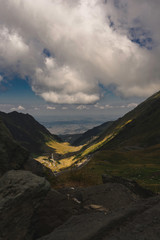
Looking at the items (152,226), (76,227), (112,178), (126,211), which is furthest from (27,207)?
(112,178)

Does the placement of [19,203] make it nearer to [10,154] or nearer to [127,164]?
[10,154]

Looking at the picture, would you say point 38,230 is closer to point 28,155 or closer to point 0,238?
point 0,238

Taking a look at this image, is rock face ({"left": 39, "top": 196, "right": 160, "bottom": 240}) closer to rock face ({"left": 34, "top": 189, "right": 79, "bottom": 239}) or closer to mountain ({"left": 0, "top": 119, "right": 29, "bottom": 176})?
rock face ({"left": 34, "top": 189, "right": 79, "bottom": 239})

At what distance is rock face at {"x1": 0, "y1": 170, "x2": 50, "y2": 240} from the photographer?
614cm

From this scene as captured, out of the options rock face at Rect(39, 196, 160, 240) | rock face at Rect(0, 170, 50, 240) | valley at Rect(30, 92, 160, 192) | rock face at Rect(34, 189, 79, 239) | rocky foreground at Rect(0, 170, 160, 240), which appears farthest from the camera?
valley at Rect(30, 92, 160, 192)

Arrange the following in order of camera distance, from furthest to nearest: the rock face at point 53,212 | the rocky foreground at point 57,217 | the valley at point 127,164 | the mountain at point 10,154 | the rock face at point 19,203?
the valley at point 127,164
the mountain at point 10,154
the rock face at point 53,212
the rock face at point 19,203
the rocky foreground at point 57,217

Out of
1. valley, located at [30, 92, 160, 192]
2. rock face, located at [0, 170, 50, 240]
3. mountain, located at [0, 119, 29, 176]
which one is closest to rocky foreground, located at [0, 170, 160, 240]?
rock face, located at [0, 170, 50, 240]

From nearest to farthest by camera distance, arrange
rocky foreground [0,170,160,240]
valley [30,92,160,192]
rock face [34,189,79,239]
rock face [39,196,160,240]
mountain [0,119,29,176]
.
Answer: rock face [39,196,160,240] → rocky foreground [0,170,160,240] → rock face [34,189,79,239] → mountain [0,119,29,176] → valley [30,92,160,192]

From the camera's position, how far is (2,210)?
6.05m

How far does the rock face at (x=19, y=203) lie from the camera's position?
614 cm

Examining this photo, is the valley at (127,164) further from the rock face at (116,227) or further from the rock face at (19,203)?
the rock face at (116,227)

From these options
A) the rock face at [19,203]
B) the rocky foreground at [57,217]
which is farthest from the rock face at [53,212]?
the rock face at [19,203]

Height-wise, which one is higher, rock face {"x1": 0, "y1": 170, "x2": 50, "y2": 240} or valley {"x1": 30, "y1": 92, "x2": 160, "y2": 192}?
rock face {"x1": 0, "y1": 170, "x2": 50, "y2": 240}

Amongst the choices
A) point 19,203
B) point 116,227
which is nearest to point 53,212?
point 19,203
